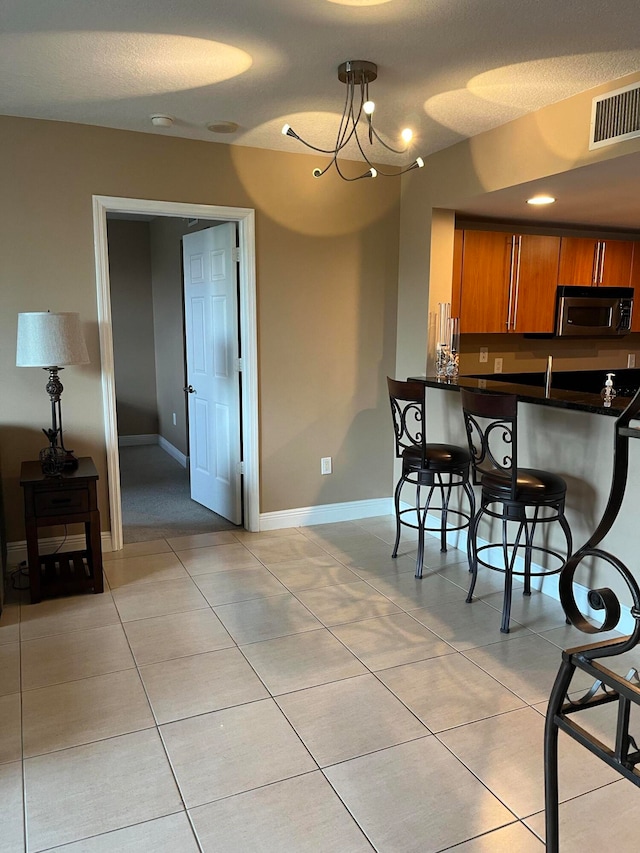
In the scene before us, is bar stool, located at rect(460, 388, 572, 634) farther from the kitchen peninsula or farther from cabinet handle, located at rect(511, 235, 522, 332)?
cabinet handle, located at rect(511, 235, 522, 332)

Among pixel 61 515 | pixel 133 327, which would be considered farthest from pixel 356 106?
pixel 133 327

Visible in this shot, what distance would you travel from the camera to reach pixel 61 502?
10.6 feet

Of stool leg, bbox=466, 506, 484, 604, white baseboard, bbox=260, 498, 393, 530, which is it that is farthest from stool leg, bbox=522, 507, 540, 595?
white baseboard, bbox=260, 498, 393, 530

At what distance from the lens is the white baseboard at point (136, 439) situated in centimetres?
715

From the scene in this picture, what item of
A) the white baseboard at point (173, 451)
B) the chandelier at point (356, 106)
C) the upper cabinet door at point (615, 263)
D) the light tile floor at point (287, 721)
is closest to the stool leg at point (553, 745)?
the light tile floor at point (287, 721)

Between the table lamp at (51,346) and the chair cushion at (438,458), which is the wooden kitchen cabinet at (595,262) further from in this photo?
the table lamp at (51,346)

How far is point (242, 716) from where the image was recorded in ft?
7.57

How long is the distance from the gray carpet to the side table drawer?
36.4 inches

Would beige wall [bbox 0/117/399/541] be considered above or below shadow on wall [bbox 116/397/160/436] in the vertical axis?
above

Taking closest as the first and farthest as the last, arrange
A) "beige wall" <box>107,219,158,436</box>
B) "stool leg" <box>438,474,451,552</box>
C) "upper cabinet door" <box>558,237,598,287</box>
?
"stool leg" <box>438,474,451,552</box>, "upper cabinet door" <box>558,237,598,287</box>, "beige wall" <box>107,219,158,436</box>

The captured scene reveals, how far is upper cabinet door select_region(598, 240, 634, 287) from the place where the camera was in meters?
4.96

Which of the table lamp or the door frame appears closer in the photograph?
the table lamp

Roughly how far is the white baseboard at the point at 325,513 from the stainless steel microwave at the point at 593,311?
76.6 inches

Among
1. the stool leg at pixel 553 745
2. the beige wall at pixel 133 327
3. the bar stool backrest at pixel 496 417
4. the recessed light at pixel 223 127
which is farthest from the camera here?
the beige wall at pixel 133 327
